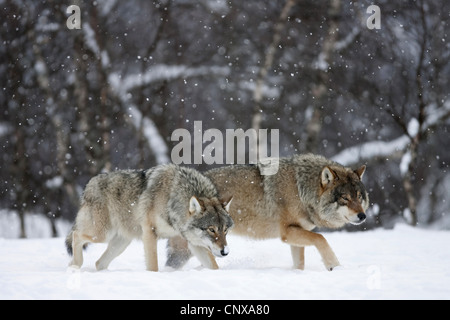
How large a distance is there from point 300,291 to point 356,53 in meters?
8.60

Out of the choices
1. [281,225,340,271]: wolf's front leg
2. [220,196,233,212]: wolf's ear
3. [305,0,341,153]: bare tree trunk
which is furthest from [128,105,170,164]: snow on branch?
[281,225,340,271]: wolf's front leg

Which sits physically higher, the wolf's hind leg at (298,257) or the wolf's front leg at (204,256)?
the wolf's front leg at (204,256)

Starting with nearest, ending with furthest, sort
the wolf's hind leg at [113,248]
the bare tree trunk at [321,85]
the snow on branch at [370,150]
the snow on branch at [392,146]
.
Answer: the wolf's hind leg at [113,248] < the snow on branch at [392,146] < the snow on branch at [370,150] < the bare tree trunk at [321,85]

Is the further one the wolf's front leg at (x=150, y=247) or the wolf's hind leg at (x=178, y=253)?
the wolf's hind leg at (x=178, y=253)

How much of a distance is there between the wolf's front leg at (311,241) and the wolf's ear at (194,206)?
1.11 m

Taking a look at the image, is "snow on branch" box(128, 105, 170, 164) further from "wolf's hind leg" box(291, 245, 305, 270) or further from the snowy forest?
"wolf's hind leg" box(291, 245, 305, 270)

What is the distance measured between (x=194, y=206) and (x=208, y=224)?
0.83ft

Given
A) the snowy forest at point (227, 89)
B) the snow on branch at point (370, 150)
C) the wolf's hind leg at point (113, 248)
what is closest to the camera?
the wolf's hind leg at point (113, 248)

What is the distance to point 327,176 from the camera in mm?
6348

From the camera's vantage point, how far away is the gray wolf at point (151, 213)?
597cm

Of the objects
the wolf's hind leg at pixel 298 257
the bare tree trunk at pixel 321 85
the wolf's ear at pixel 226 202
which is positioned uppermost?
the bare tree trunk at pixel 321 85

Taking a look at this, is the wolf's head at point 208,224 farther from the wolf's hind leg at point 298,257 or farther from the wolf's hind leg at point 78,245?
the wolf's hind leg at point 78,245

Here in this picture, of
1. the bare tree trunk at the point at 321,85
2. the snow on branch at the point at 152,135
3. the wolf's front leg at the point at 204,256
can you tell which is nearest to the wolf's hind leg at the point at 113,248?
the wolf's front leg at the point at 204,256

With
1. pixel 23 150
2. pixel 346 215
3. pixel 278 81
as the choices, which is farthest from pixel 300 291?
pixel 23 150
